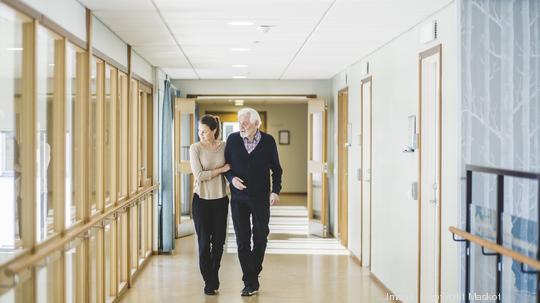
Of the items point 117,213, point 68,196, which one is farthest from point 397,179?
point 68,196

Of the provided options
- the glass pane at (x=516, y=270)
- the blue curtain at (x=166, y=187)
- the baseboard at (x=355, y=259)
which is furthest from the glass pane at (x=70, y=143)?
the baseboard at (x=355, y=259)

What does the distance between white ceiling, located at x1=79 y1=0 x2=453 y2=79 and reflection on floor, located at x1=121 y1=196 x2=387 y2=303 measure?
2.44 meters

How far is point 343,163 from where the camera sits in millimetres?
9453

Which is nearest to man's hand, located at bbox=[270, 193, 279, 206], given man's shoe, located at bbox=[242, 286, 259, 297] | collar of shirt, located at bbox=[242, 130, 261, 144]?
collar of shirt, located at bbox=[242, 130, 261, 144]

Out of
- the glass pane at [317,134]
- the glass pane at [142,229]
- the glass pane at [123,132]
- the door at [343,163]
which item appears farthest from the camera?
the glass pane at [317,134]

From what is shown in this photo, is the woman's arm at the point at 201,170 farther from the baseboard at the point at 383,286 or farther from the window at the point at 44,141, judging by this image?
the baseboard at the point at 383,286

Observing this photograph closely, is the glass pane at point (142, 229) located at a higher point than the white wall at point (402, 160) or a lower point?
lower

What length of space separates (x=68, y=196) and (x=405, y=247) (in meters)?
2.97

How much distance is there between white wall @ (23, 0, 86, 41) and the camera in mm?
3658

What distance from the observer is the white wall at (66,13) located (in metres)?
3.66

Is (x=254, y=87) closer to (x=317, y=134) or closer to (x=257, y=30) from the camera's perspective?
(x=317, y=134)

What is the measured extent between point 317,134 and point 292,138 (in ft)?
Result: 21.9

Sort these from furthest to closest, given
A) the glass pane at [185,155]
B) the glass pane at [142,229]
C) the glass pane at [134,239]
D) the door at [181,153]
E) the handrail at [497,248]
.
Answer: the glass pane at [185,155] < the door at [181,153] < the glass pane at [142,229] < the glass pane at [134,239] < the handrail at [497,248]

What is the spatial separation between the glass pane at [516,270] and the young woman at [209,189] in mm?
2534
